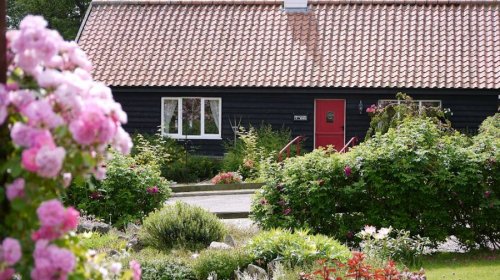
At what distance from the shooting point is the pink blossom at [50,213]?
4.17 metres

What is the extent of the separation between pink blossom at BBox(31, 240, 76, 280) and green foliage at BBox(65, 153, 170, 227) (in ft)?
37.3

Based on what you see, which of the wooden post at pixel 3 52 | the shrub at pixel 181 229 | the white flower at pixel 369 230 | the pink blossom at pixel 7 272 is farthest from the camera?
the shrub at pixel 181 229

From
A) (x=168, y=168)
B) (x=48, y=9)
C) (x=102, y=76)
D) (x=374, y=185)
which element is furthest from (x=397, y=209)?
(x=48, y=9)

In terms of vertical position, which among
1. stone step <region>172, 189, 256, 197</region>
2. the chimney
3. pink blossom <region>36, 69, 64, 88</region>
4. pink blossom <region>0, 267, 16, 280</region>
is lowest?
stone step <region>172, 189, 256, 197</region>

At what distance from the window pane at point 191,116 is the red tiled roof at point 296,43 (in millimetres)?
1022

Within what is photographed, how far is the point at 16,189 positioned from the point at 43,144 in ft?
0.98

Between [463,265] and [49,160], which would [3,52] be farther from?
[463,265]

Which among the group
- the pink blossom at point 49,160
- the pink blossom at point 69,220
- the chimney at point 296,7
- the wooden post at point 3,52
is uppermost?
the chimney at point 296,7

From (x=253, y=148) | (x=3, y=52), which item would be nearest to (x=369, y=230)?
(x=3, y=52)

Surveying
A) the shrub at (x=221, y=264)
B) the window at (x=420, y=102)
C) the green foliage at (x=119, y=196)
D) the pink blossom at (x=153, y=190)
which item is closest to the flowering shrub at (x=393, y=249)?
the shrub at (x=221, y=264)

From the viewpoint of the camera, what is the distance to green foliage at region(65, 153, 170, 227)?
1566cm

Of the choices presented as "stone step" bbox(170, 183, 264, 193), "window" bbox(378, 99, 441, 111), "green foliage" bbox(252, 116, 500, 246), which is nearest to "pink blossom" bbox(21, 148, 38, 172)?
"green foliage" bbox(252, 116, 500, 246)

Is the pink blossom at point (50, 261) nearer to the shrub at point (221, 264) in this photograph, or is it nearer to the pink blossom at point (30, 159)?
the pink blossom at point (30, 159)

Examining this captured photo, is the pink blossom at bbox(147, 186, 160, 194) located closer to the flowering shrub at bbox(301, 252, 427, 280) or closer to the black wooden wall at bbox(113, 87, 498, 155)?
the flowering shrub at bbox(301, 252, 427, 280)
